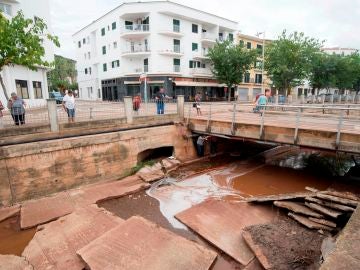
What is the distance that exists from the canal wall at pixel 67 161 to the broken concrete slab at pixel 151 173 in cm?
63

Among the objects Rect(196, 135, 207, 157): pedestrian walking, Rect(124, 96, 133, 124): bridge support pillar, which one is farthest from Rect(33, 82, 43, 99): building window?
Rect(196, 135, 207, 157): pedestrian walking

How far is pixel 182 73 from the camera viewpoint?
108 ft

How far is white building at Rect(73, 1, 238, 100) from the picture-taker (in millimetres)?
30719

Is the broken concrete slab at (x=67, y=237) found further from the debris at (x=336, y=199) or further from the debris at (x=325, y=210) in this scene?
the debris at (x=336, y=199)

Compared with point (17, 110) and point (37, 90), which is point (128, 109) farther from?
point (37, 90)

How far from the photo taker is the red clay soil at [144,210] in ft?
23.1

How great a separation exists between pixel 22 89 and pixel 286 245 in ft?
78.9

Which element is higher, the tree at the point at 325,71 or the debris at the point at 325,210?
the tree at the point at 325,71

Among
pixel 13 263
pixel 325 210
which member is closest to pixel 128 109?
pixel 13 263

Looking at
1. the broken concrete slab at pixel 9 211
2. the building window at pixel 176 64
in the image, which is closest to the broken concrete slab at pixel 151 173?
the broken concrete slab at pixel 9 211

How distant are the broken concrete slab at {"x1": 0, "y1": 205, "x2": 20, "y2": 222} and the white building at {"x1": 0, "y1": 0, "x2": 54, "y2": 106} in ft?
47.8

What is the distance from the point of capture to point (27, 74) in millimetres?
22141

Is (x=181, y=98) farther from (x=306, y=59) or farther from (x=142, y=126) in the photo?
(x=306, y=59)

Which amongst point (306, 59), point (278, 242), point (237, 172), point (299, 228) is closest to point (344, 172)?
point (237, 172)
